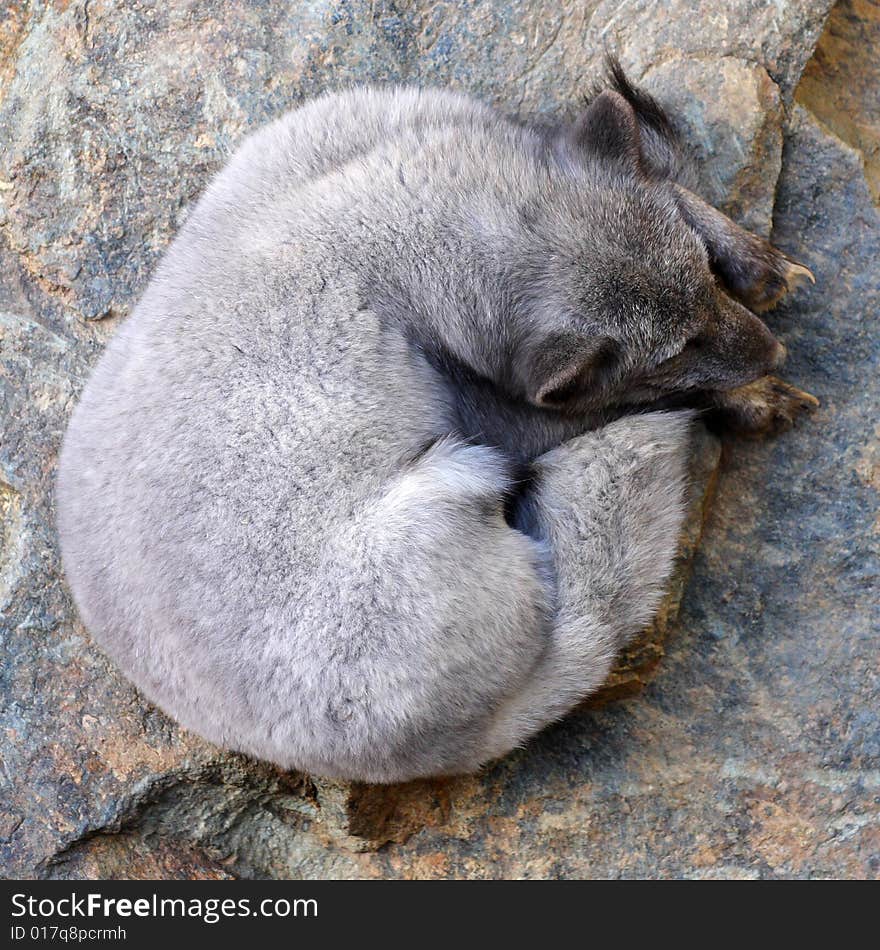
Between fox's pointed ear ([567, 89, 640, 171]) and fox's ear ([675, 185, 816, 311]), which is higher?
fox's pointed ear ([567, 89, 640, 171])

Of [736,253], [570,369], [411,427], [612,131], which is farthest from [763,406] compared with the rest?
[411,427]

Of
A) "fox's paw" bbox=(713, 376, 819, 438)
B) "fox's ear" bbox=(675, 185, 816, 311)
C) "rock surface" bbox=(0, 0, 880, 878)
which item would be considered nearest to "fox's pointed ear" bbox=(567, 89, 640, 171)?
"fox's ear" bbox=(675, 185, 816, 311)

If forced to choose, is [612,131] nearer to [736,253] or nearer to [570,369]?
[736,253]

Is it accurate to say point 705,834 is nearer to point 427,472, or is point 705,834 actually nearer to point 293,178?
point 427,472

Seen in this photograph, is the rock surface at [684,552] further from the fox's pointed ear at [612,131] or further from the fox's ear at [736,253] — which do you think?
the fox's pointed ear at [612,131]

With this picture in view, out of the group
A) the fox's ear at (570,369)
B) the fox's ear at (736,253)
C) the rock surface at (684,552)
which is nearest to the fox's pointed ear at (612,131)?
the fox's ear at (736,253)

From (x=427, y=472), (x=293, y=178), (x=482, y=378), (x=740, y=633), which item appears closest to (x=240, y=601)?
(x=427, y=472)

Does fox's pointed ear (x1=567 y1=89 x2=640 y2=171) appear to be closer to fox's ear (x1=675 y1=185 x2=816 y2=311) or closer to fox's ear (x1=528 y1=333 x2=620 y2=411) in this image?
fox's ear (x1=675 y1=185 x2=816 y2=311)
